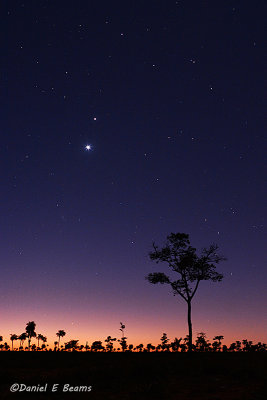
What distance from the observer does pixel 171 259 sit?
1465 inches

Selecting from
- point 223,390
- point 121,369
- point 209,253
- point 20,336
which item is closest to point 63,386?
point 121,369

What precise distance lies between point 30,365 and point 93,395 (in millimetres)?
10115

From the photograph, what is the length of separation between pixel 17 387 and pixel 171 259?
2571cm

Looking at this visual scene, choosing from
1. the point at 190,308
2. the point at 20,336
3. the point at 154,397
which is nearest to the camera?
the point at 154,397

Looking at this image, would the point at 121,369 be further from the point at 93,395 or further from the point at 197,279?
the point at 197,279

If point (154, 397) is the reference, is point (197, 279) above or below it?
above

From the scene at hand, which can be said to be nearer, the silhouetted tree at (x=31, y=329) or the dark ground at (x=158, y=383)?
the dark ground at (x=158, y=383)

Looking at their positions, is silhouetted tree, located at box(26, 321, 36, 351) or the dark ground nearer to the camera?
the dark ground

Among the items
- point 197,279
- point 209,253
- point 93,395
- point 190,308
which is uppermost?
point 209,253

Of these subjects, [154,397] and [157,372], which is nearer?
[154,397]

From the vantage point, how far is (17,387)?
12930 mm

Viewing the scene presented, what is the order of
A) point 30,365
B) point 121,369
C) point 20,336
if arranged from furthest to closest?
point 20,336 → point 30,365 → point 121,369

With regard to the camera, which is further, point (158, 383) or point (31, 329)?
point (31, 329)

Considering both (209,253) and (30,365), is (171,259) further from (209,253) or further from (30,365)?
(30,365)
